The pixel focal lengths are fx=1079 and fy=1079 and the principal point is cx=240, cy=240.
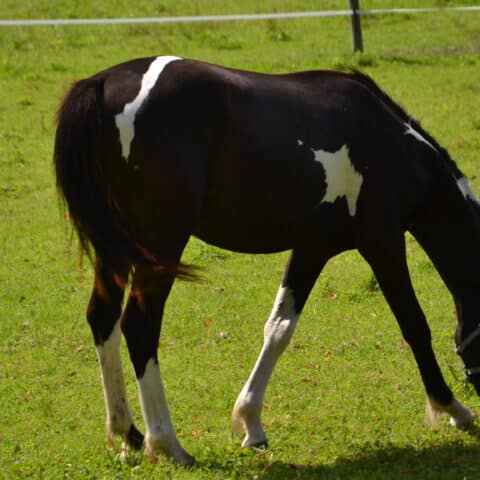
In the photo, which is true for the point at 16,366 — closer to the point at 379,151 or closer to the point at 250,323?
the point at 250,323

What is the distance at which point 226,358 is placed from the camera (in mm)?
7586

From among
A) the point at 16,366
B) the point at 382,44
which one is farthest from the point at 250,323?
the point at 382,44

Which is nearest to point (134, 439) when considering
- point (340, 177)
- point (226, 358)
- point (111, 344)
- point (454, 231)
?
point (111, 344)

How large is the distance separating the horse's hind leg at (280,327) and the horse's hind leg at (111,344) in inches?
28.1

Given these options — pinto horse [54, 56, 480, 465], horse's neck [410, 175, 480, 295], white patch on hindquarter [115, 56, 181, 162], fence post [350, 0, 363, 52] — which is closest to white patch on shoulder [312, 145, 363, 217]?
pinto horse [54, 56, 480, 465]

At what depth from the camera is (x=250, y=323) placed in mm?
8195

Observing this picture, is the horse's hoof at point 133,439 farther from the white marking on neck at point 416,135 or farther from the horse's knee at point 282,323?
the white marking on neck at point 416,135

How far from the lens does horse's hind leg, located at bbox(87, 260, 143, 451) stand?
5.80 meters

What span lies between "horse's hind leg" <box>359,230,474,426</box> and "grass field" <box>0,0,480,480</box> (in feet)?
0.52

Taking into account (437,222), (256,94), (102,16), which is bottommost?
(102,16)

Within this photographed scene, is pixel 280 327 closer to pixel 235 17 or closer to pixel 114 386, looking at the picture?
pixel 114 386

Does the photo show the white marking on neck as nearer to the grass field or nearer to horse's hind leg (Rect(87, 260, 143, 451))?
the grass field

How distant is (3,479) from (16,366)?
180 cm

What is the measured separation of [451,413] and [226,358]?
179 cm
